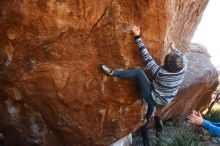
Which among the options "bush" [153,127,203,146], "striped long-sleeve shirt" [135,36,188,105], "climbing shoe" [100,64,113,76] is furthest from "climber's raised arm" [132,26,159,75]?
"bush" [153,127,203,146]

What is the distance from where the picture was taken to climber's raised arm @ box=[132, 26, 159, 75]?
8.23m

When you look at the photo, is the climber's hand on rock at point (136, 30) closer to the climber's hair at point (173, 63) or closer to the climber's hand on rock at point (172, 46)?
the climber's hair at point (173, 63)

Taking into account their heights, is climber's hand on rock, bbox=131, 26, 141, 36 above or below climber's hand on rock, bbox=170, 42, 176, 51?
above

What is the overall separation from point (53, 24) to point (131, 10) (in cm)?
148

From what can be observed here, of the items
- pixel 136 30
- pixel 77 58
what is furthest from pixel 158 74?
pixel 77 58

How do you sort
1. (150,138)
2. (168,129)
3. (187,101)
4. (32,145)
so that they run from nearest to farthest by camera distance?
(32,145) < (150,138) < (168,129) < (187,101)

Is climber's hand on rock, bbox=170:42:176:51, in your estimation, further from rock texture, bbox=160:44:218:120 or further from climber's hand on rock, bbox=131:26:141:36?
rock texture, bbox=160:44:218:120

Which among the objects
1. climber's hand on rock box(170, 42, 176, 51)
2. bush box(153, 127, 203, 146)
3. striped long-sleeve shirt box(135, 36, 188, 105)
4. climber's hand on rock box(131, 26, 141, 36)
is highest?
climber's hand on rock box(131, 26, 141, 36)

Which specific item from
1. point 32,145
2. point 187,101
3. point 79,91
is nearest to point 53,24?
point 79,91

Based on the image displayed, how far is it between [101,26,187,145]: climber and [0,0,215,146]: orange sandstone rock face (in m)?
0.18

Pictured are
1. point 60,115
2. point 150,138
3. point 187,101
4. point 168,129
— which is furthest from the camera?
point 187,101

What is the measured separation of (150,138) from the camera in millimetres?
12578

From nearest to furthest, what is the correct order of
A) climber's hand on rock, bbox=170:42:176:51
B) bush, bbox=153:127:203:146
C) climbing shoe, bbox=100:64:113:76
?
climbing shoe, bbox=100:64:113:76 < climber's hand on rock, bbox=170:42:176:51 < bush, bbox=153:127:203:146

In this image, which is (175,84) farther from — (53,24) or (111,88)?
(53,24)
